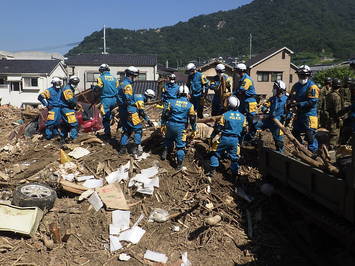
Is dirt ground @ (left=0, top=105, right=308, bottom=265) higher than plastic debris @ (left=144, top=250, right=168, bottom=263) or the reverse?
higher

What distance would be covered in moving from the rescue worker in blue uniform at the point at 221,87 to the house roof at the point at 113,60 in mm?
31446

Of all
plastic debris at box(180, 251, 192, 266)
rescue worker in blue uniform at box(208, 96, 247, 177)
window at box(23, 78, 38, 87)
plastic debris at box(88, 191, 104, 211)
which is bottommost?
plastic debris at box(180, 251, 192, 266)

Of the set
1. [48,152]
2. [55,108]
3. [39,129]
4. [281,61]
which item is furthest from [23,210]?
[281,61]

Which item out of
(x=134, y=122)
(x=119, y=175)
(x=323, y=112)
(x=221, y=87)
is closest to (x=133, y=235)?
(x=119, y=175)

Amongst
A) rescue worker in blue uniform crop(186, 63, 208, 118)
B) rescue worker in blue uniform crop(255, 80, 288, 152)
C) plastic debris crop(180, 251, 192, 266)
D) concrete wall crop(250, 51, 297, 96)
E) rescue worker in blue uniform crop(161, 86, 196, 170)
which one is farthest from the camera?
concrete wall crop(250, 51, 297, 96)

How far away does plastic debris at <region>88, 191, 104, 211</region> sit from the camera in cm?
690

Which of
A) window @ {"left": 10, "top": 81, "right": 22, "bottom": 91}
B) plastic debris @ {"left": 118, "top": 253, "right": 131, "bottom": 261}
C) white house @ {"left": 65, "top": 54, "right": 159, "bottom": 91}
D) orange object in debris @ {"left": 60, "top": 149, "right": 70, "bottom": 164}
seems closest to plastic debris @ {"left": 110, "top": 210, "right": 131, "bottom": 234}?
plastic debris @ {"left": 118, "top": 253, "right": 131, "bottom": 261}

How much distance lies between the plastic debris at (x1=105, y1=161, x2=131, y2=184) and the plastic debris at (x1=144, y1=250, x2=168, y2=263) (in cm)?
201

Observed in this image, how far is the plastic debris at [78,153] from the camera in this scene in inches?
341

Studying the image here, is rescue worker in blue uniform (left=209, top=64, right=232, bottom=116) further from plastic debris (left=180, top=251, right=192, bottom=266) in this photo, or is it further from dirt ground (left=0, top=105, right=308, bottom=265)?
plastic debris (left=180, top=251, right=192, bottom=266)

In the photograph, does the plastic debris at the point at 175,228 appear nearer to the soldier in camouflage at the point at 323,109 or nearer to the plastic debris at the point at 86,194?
the plastic debris at the point at 86,194

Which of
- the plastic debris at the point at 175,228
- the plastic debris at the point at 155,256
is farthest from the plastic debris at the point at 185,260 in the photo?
the plastic debris at the point at 175,228

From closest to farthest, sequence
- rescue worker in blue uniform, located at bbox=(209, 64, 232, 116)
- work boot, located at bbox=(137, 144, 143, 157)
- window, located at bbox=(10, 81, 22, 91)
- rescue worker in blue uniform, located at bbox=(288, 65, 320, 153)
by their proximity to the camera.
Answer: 1. rescue worker in blue uniform, located at bbox=(288, 65, 320, 153)
2. work boot, located at bbox=(137, 144, 143, 157)
3. rescue worker in blue uniform, located at bbox=(209, 64, 232, 116)
4. window, located at bbox=(10, 81, 22, 91)

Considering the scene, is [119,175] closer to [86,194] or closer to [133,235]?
[86,194]
